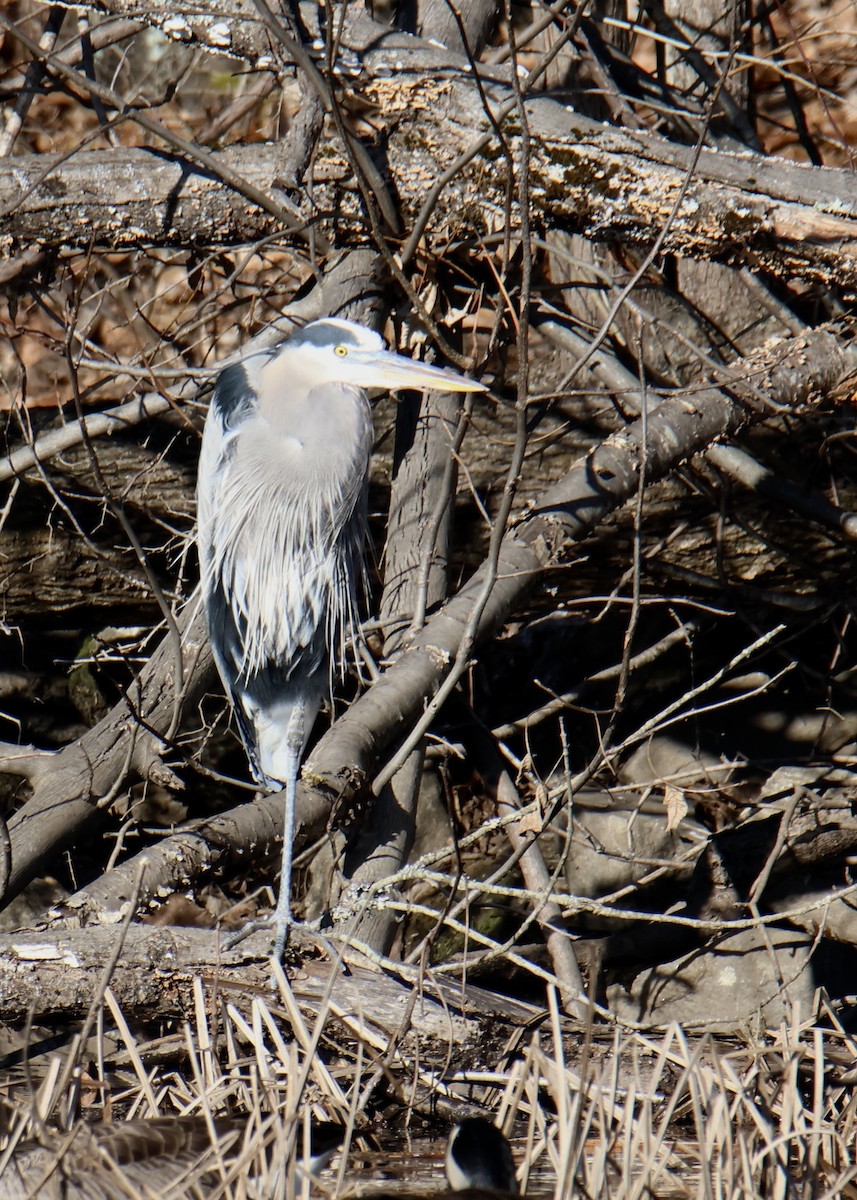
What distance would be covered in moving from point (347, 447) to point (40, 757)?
1.17 metres

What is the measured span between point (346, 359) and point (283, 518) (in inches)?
17.1

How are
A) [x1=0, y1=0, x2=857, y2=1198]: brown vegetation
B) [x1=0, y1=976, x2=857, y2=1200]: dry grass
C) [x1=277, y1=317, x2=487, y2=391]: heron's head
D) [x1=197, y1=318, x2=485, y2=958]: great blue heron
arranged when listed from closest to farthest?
[x1=0, y1=976, x2=857, y2=1200]: dry grass, [x1=0, y1=0, x2=857, y2=1198]: brown vegetation, [x1=277, y1=317, x2=487, y2=391]: heron's head, [x1=197, y1=318, x2=485, y2=958]: great blue heron

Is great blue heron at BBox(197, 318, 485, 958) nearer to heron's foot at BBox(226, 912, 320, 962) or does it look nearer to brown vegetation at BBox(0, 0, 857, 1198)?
brown vegetation at BBox(0, 0, 857, 1198)

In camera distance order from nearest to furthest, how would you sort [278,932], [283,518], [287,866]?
[278,932], [287,866], [283,518]

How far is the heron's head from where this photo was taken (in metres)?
2.72

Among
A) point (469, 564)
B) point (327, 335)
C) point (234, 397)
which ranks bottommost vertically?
point (469, 564)

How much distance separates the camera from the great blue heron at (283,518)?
2926mm

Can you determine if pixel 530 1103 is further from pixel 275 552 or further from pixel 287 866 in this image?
pixel 275 552

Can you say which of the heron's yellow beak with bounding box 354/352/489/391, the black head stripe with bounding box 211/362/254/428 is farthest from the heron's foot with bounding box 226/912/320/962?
the black head stripe with bounding box 211/362/254/428

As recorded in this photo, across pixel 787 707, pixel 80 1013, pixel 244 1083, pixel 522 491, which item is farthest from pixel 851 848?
pixel 80 1013

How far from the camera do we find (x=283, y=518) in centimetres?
296

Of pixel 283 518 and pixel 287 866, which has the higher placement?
pixel 283 518

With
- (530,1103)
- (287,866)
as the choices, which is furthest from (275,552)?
(530,1103)

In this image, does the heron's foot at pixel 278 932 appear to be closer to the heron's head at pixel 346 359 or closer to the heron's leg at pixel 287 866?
the heron's leg at pixel 287 866
